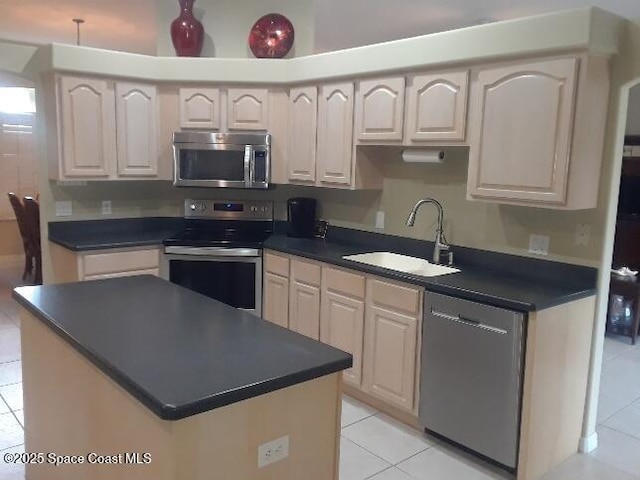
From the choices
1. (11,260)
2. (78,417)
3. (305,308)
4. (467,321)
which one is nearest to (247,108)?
(305,308)

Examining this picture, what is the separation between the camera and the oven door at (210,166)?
164 inches

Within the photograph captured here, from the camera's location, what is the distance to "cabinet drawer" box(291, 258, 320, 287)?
3.62 m

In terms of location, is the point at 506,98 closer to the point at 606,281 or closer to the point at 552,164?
the point at 552,164

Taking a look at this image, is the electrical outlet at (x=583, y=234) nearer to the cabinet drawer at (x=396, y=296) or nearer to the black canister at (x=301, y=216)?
the cabinet drawer at (x=396, y=296)

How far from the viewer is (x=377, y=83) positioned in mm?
3447

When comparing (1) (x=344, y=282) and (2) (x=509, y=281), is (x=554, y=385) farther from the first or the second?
(1) (x=344, y=282)

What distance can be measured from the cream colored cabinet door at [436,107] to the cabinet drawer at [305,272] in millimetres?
1025

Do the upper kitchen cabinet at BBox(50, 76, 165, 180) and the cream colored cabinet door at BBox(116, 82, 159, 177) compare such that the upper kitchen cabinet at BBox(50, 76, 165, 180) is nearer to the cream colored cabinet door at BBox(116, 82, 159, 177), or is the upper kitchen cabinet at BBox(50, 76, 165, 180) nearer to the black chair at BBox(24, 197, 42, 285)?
the cream colored cabinet door at BBox(116, 82, 159, 177)

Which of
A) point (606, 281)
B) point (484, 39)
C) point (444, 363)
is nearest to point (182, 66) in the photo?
point (484, 39)

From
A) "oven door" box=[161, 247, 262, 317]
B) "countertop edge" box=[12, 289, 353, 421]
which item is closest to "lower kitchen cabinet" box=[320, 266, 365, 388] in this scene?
"oven door" box=[161, 247, 262, 317]

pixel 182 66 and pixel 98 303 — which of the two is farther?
pixel 182 66

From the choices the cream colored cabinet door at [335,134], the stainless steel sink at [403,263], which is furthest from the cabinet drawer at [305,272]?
the cream colored cabinet door at [335,134]

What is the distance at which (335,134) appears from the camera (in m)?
3.78

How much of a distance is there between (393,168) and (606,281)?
1.59 metres
